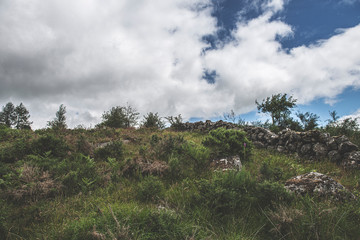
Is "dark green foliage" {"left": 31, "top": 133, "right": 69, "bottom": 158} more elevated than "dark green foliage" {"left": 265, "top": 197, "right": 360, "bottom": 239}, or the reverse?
"dark green foliage" {"left": 31, "top": 133, "right": 69, "bottom": 158}

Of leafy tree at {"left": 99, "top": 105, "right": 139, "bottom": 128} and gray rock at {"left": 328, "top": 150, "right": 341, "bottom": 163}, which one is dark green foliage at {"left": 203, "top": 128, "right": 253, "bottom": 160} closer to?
gray rock at {"left": 328, "top": 150, "right": 341, "bottom": 163}

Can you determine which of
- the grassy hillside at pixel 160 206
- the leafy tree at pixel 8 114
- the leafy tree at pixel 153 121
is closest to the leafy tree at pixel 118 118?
the leafy tree at pixel 153 121

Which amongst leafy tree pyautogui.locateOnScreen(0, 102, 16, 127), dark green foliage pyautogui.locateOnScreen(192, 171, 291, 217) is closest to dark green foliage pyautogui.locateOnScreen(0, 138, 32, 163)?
dark green foliage pyautogui.locateOnScreen(192, 171, 291, 217)

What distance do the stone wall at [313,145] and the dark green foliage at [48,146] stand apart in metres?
9.04

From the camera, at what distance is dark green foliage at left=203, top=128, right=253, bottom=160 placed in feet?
19.8

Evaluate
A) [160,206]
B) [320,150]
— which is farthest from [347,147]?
A: [160,206]

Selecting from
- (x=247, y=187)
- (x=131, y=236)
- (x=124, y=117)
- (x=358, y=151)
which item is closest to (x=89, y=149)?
(x=131, y=236)

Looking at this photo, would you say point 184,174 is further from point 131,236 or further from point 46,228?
point 46,228

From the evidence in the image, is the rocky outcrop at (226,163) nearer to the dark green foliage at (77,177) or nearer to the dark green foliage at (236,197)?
the dark green foliage at (236,197)

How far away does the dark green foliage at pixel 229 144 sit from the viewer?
19.8ft

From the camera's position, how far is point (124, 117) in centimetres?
2200

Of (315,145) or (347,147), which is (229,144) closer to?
(315,145)

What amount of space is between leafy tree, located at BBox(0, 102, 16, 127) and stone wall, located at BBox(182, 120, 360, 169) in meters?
62.7

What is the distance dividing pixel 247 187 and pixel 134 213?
2180 mm
